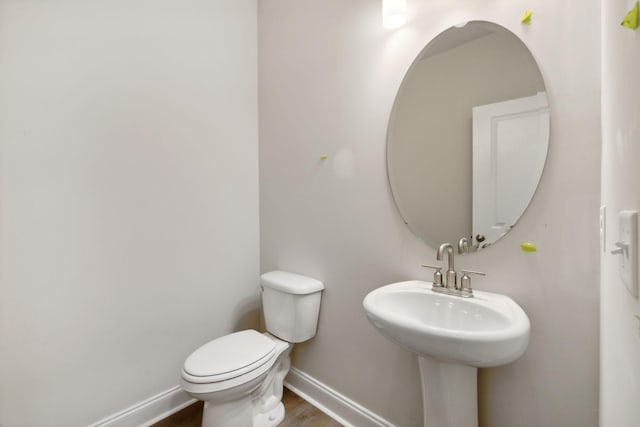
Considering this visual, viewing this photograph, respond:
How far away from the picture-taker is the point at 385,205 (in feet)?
4.42

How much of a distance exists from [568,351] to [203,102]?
80.7 inches

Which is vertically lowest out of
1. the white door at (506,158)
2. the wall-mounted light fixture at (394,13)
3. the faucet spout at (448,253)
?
the faucet spout at (448,253)

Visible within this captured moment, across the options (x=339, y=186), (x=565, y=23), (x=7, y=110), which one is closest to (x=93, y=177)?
(x=7, y=110)

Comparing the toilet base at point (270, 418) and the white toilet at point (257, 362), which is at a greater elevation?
the white toilet at point (257, 362)

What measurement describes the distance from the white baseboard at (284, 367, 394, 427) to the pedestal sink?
46 centimetres

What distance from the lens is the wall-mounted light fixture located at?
119 centimetres

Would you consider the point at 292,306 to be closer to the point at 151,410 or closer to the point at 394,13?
the point at 151,410

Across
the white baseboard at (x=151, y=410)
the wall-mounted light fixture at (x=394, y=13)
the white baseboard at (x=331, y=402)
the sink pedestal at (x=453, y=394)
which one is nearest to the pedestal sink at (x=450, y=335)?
the sink pedestal at (x=453, y=394)

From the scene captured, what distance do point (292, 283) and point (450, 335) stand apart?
0.96 m

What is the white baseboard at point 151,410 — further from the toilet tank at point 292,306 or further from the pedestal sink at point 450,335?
the pedestal sink at point 450,335

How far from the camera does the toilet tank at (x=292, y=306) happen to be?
5.10 feet

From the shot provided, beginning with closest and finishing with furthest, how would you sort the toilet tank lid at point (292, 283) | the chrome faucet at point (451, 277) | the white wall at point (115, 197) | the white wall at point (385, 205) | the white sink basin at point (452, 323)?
the white sink basin at point (452, 323) < the white wall at point (385, 205) < the chrome faucet at point (451, 277) < the white wall at point (115, 197) < the toilet tank lid at point (292, 283)

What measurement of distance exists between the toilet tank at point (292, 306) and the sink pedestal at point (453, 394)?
721 mm

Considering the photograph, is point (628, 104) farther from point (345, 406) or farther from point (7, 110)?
point (7, 110)
